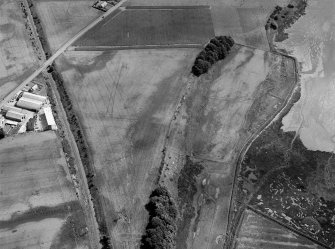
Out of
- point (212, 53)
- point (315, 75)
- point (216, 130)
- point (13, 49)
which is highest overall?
point (13, 49)

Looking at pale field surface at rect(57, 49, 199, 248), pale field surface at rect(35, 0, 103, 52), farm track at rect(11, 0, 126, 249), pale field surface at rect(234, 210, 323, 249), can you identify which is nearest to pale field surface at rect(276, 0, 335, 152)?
pale field surface at rect(234, 210, 323, 249)

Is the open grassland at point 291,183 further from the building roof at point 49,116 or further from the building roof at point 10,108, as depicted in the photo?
the building roof at point 10,108

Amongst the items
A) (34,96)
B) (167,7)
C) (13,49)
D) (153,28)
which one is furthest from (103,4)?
(34,96)

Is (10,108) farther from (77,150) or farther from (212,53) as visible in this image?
(212,53)

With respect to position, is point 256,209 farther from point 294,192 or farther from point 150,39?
point 150,39

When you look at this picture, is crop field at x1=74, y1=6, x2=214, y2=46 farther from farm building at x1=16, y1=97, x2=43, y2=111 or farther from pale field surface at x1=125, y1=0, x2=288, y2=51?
farm building at x1=16, y1=97, x2=43, y2=111

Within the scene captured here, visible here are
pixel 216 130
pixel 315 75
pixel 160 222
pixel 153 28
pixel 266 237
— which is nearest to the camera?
pixel 160 222
